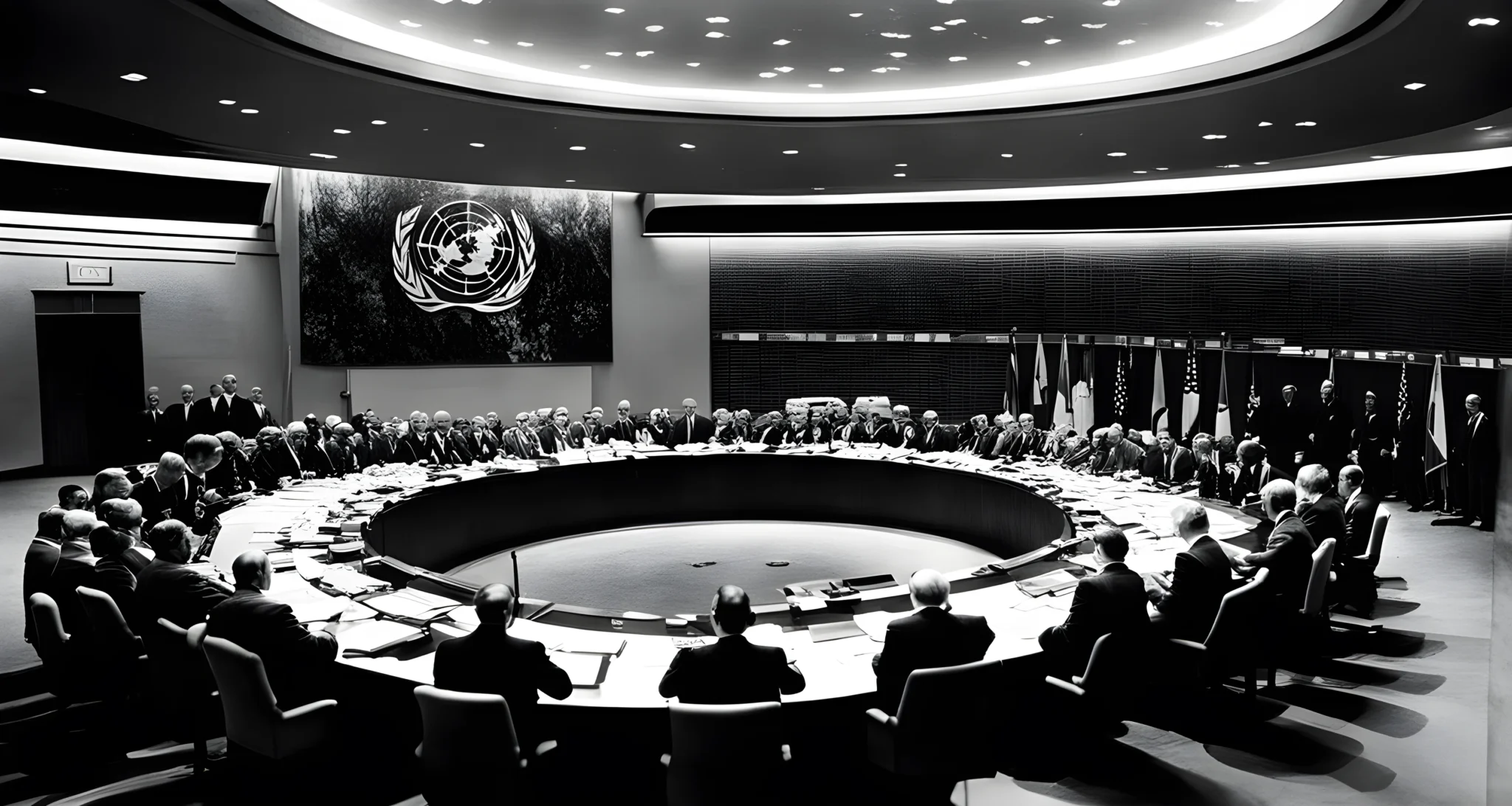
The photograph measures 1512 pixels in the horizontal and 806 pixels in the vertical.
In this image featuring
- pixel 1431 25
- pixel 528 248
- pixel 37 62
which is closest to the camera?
pixel 1431 25

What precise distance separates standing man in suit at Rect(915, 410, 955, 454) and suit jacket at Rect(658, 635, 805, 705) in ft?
23.6

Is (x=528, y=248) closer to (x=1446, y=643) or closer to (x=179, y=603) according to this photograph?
(x=179, y=603)

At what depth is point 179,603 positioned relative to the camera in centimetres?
404

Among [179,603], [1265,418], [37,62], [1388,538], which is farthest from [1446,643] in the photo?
[37,62]

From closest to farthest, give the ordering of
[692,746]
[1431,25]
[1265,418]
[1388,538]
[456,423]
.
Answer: [692,746] → [1431,25] → [1388,538] → [456,423] → [1265,418]

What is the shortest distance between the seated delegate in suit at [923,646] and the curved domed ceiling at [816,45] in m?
3.71

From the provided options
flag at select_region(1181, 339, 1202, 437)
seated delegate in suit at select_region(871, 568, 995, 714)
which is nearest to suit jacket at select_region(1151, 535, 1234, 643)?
seated delegate in suit at select_region(871, 568, 995, 714)

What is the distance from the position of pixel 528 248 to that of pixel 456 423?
13.6 feet

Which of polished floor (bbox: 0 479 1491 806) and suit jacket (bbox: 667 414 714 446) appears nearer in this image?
polished floor (bbox: 0 479 1491 806)

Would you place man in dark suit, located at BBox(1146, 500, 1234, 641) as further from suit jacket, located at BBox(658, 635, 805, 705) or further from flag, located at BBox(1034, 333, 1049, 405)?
flag, located at BBox(1034, 333, 1049, 405)

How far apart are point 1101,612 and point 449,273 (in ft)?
36.6

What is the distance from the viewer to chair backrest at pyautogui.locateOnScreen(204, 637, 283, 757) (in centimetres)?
346

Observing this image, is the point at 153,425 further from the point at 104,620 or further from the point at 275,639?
the point at 275,639

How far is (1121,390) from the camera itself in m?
12.8
